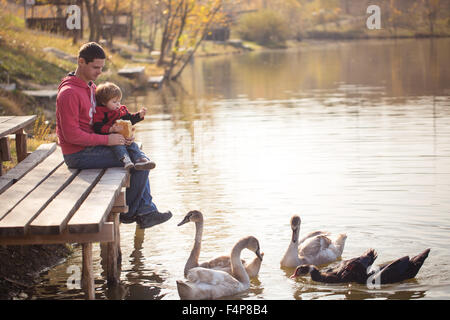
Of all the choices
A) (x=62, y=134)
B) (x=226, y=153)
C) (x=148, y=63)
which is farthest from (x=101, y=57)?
(x=148, y=63)

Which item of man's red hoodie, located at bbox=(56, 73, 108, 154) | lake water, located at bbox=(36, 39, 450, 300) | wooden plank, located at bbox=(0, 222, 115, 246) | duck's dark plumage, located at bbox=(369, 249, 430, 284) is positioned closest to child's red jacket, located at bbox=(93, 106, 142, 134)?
man's red hoodie, located at bbox=(56, 73, 108, 154)

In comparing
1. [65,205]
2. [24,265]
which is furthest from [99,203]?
[24,265]

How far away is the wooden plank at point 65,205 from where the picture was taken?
6.11 meters

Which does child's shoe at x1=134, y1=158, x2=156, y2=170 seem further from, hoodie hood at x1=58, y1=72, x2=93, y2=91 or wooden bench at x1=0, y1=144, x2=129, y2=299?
hoodie hood at x1=58, y1=72, x2=93, y2=91

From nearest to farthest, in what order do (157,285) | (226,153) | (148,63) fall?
(157,285), (226,153), (148,63)

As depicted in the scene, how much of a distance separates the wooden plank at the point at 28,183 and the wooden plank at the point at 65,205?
319 mm

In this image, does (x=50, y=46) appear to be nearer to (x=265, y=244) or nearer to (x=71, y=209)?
(x=265, y=244)

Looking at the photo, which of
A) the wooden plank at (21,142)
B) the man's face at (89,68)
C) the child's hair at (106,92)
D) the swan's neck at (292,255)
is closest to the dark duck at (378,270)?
the swan's neck at (292,255)

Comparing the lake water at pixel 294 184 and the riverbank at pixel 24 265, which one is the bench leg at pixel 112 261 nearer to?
the lake water at pixel 294 184

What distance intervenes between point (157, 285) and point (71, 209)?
1.77 m

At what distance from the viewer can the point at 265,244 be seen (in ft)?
30.8

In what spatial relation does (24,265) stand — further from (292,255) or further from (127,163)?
(292,255)

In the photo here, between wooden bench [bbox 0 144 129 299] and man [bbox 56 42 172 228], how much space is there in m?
0.14

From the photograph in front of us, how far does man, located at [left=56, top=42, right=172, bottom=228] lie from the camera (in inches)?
318
